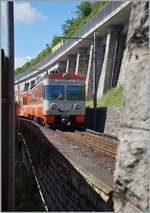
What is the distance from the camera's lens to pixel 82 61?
159 ft

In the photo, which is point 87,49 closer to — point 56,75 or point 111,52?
point 111,52

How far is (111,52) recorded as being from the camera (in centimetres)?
3822

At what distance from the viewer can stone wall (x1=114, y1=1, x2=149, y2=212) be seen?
203cm

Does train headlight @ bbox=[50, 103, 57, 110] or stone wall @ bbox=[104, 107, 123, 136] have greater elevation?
train headlight @ bbox=[50, 103, 57, 110]

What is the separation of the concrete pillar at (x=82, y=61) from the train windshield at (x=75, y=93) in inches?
898

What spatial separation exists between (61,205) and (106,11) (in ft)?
94.7

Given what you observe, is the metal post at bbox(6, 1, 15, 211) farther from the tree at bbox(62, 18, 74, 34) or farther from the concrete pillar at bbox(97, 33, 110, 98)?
the tree at bbox(62, 18, 74, 34)

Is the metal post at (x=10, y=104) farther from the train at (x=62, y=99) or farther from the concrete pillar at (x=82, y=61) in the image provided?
the concrete pillar at (x=82, y=61)

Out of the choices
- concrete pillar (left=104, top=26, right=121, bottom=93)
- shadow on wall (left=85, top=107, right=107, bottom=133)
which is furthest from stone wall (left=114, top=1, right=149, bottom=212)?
concrete pillar (left=104, top=26, right=121, bottom=93)

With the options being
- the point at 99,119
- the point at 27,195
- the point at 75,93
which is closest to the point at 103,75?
the point at 99,119

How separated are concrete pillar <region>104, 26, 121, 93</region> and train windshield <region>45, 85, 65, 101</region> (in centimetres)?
1488

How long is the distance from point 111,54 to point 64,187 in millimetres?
30698

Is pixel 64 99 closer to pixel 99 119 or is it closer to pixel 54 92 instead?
pixel 54 92

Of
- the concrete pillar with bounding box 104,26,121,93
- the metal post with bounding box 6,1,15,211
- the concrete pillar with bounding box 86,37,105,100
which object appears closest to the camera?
the metal post with bounding box 6,1,15,211
